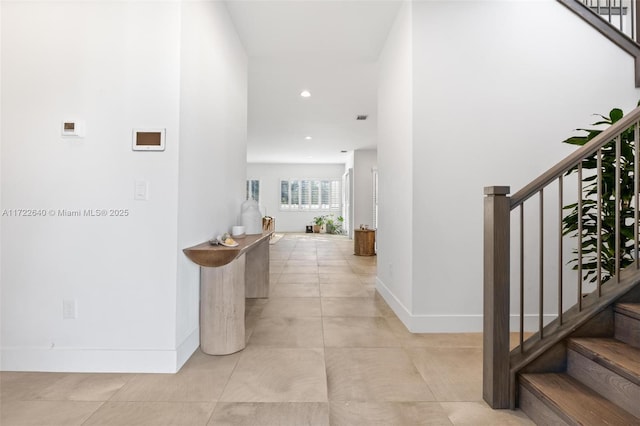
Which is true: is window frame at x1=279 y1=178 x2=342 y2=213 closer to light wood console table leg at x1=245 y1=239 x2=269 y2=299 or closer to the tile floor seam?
light wood console table leg at x1=245 y1=239 x2=269 y2=299

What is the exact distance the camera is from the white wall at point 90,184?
2090 millimetres

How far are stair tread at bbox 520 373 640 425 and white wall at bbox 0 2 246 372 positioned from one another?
2025mm

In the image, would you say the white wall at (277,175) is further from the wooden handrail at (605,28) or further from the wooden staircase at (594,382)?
the wooden staircase at (594,382)

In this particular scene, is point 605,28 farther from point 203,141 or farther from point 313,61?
point 203,141

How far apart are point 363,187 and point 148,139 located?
8.31 metres

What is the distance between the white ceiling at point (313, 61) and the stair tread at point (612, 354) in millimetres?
2987

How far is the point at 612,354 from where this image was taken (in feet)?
4.89

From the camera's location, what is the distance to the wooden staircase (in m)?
1.35

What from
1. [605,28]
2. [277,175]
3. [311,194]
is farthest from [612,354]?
[277,175]

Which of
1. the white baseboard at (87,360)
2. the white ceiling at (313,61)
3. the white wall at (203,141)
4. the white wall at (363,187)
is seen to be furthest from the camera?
the white wall at (363,187)

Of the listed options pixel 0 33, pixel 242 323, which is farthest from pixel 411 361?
pixel 0 33

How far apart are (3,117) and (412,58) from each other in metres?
2.97

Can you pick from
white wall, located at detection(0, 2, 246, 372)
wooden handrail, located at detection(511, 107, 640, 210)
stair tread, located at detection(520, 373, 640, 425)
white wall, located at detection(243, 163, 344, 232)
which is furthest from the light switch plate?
white wall, located at detection(243, 163, 344, 232)

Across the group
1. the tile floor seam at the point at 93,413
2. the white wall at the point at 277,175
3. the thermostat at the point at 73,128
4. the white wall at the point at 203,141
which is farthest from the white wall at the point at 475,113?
the white wall at the point at 277,175
